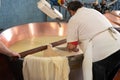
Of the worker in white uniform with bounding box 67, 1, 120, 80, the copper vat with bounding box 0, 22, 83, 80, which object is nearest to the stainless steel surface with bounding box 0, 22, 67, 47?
the copper vat with bounding box 0, 22, 83, 80

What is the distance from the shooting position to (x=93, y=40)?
1941 millimetres

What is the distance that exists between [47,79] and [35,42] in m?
0.82

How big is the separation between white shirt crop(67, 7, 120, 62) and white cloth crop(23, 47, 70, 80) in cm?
31

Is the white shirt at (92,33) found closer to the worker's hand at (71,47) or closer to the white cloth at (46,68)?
the worker's hand at (71,47)

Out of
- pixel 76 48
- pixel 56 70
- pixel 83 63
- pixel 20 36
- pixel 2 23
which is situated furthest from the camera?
pixel 2 23

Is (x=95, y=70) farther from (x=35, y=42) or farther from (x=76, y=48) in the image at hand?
(x=35, y=42)

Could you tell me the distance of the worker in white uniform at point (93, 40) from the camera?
192cm

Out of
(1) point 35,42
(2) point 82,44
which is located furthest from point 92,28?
(1) point 35,42

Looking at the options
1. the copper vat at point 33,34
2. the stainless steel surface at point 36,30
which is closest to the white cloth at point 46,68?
the copper vat at point 33,34

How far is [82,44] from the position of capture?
2000 mm

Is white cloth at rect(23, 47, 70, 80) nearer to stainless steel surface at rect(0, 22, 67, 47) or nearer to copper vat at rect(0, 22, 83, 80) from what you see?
copper vat at rect(0, 22, 83, 80)

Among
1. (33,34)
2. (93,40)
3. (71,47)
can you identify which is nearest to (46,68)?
(71,47)

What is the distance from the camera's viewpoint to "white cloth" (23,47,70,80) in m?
1.68

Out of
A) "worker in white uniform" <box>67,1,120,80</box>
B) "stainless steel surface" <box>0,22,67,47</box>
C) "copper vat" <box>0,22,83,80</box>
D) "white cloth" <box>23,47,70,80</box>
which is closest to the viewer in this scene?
"white cloth" <box>23,47,70,80</box>
